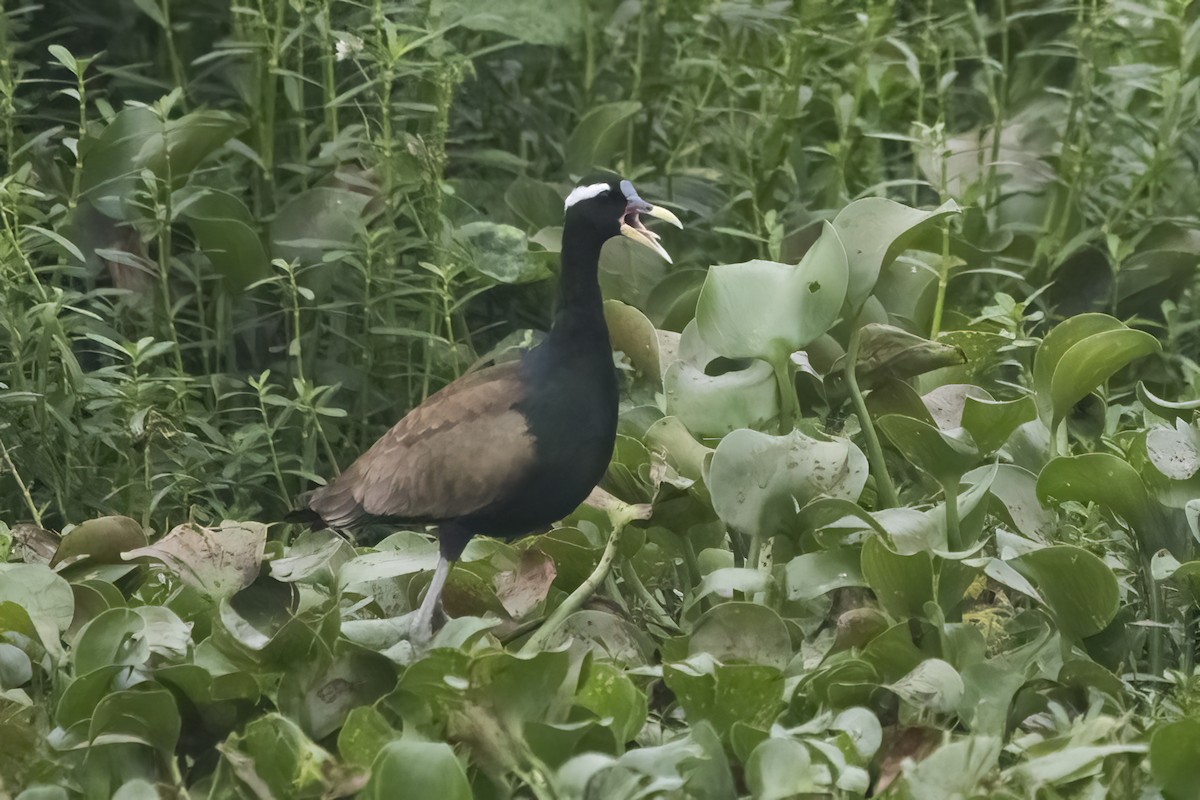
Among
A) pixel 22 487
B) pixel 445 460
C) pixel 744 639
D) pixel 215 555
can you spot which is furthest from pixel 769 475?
pixel 22 487

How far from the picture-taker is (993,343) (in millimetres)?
3094

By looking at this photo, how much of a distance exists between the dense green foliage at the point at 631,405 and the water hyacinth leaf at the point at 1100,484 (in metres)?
0.01

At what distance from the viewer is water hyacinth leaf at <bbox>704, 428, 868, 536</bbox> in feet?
8.22

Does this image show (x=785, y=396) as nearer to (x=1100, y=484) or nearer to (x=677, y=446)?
(x=677, y=446)

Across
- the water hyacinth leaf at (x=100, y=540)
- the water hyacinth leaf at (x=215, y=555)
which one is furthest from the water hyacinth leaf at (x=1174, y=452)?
the water hyacinth leaf at (x=100, y=540)

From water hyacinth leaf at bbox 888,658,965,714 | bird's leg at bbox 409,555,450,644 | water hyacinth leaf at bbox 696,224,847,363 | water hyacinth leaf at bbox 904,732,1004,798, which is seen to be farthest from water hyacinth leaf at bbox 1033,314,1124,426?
bird's leg at bbox 409,555,450,644

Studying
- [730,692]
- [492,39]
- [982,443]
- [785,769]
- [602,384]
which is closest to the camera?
[785,769]

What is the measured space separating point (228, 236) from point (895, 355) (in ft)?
4.59

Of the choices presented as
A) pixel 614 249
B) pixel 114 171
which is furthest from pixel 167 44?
pixel 614 249

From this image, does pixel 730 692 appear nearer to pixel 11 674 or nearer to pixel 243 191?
pixel 11 674

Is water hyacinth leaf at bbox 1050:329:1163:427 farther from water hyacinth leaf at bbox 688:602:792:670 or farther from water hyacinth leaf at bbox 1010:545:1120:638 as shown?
water hyacinth leaf at bbox 688:602:792:670

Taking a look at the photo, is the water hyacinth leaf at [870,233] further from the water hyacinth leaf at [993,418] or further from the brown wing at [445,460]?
the brown wing at [445,460]

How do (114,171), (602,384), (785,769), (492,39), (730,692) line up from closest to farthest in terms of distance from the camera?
(785,769)
(730,692)
(602,384)
(114,171)
(492,39)

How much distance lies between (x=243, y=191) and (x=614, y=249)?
33.4 inches
